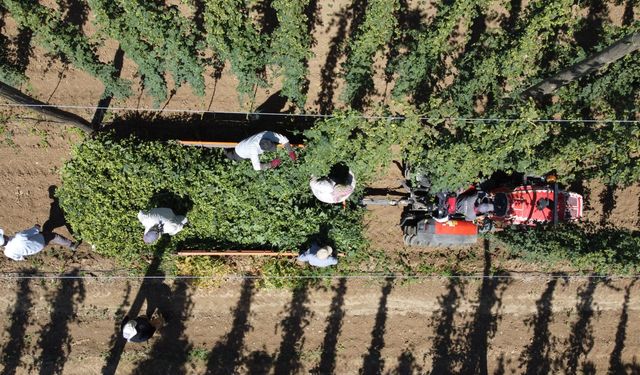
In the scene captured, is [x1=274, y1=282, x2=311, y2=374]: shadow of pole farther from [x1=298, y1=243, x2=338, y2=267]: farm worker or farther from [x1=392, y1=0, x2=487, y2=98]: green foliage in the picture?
[x1=392, y1=0, x2=487, y2=98]: green foliage

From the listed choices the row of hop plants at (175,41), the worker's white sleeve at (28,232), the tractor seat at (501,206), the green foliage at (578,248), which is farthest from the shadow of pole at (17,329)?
the green foliage at (578,248)

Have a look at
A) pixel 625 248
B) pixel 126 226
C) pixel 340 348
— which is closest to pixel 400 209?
pixel 340 348

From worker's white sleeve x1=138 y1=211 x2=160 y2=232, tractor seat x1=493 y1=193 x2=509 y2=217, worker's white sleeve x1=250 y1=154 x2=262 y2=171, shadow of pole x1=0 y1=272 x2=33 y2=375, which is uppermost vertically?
tractor seat x1=493 y1=193 x2=509 y2=217

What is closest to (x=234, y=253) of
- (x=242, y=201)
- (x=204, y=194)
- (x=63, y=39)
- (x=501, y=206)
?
(x=242, y=201)

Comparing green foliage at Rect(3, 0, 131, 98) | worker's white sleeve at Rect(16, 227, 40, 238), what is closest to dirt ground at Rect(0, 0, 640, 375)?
green foliage at Rect(3, 0, 131, 98)

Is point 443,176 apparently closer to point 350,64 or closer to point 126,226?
point 350,64

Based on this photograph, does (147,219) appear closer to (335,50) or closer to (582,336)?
(335,50)
